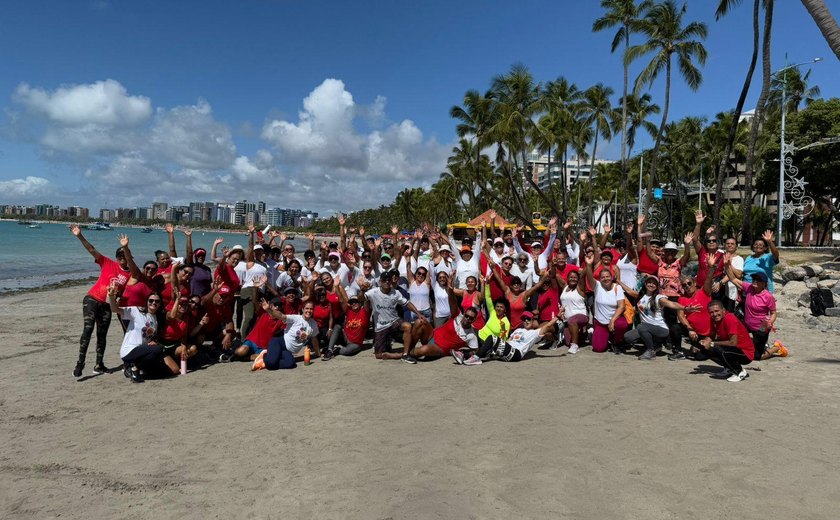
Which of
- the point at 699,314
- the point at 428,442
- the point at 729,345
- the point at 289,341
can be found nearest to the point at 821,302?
the point at 699,314

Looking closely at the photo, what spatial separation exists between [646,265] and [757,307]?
6.45ft

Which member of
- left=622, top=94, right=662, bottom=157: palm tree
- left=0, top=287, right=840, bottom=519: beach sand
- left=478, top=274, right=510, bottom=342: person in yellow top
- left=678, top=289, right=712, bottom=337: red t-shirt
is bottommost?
left=0, top=287, right=840, bottom=519: beach sand

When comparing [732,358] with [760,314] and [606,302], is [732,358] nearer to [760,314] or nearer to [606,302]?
[760,314]

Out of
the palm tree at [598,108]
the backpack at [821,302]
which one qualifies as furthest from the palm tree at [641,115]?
the backpack at [821,302]

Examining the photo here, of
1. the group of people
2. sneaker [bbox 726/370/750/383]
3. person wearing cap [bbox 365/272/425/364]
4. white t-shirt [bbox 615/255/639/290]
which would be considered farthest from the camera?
white t-shirt [bbox 615/255/639/290]

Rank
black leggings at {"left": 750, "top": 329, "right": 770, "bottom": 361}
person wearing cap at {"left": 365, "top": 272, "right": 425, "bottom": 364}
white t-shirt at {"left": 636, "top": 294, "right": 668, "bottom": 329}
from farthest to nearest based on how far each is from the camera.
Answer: person wearing cap at {"left": 365, "top": 272, "right": 425, "bottom": 364}
white t-shirt at {"left": 636, "top": 294, "right": 668, "bottom": 329}
black leggings at {"left": 750, "top": 329, "right": 770, "bottom": 361}

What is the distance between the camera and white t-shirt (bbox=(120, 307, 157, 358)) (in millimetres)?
6957

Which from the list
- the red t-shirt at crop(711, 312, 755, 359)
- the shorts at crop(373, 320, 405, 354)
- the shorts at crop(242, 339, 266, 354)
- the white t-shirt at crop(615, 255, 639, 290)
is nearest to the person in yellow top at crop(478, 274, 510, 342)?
the shorts at crop(373, 320, 405, 354)

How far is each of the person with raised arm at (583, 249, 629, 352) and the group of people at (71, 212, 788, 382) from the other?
0.02m

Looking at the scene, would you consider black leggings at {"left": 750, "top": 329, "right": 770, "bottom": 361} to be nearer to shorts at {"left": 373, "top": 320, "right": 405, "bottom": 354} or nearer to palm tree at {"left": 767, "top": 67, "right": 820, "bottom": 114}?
shorts at {"left": 373, "top": 320, "right": 405, "bottom": 354}

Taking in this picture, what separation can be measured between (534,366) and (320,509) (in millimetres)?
4724

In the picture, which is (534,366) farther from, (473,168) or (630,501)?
(473,168)

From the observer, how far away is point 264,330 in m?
8.16

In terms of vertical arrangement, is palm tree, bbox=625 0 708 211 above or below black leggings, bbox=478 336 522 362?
above
